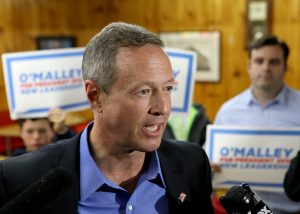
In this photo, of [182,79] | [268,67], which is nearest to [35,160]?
[182,79]

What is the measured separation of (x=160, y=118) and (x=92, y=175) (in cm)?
24

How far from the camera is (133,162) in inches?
47.8

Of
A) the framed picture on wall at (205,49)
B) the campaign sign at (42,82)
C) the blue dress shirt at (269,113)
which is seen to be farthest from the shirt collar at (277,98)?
Result: the framed picture on wall at (205,49)

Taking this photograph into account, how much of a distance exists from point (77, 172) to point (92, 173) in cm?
4

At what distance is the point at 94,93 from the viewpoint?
1.15 m

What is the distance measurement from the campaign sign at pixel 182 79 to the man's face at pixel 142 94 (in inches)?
64.4

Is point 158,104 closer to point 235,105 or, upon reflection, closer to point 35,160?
point 35,160

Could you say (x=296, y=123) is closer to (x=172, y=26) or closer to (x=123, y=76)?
(x=123, y=76)

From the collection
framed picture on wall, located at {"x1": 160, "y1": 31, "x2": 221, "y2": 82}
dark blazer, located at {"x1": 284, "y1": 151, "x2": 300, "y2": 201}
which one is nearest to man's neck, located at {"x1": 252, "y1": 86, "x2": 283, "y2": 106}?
dark blazer, located at {"x1": 284, "y1": 151, "x2": 300, "y2": 201}

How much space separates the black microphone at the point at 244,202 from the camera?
Answer: 976mm

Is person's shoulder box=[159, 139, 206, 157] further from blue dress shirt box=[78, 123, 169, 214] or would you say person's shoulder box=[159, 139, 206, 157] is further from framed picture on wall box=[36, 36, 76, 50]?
framed picture on wall box=[36, 36, 76, 50]

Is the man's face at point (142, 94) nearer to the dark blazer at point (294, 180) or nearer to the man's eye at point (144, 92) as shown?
the man's eye at point (144, 92)

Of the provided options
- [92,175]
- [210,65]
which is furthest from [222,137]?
[210,65]

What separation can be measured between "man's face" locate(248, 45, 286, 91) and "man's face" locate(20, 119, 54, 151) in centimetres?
135
